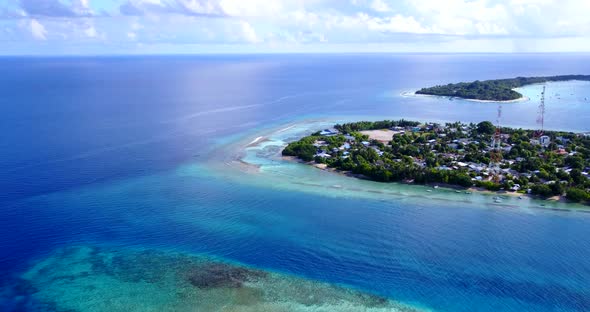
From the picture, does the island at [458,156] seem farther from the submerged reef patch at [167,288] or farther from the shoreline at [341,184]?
the submerged reef patch at [167,288]

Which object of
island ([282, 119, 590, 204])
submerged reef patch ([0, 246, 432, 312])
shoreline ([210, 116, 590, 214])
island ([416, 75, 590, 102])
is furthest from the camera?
island ([416, 75, 590, 102])

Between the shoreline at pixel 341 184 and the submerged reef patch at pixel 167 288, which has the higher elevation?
the shoreline at pixel 341 184

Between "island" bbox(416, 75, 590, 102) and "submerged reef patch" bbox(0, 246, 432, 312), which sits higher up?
"island" bbox(416, 75, 590, 102)

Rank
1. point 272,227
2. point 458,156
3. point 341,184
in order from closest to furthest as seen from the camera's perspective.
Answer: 1. point 272,227
2. point 341,184
3. point 458,156

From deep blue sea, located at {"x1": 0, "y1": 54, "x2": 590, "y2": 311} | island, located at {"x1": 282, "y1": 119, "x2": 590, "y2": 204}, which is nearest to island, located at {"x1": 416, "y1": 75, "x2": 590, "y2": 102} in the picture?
island, located at {"x1": 282, "y1": 119, "x2": 590, "y2": 204}

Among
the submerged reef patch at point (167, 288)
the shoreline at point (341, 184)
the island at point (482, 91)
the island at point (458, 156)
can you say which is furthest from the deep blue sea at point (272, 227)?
the island at point (482, 91)

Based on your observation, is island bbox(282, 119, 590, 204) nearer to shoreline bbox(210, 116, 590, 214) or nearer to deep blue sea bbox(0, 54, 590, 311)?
shoreline bbox(210, 116, 590, 214)

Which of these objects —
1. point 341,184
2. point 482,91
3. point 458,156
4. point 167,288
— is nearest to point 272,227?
point 167,288

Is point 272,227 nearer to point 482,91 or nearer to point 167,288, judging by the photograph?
point 167,288

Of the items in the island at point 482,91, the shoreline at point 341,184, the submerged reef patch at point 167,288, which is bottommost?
the submerged reef patch at point 167,288
